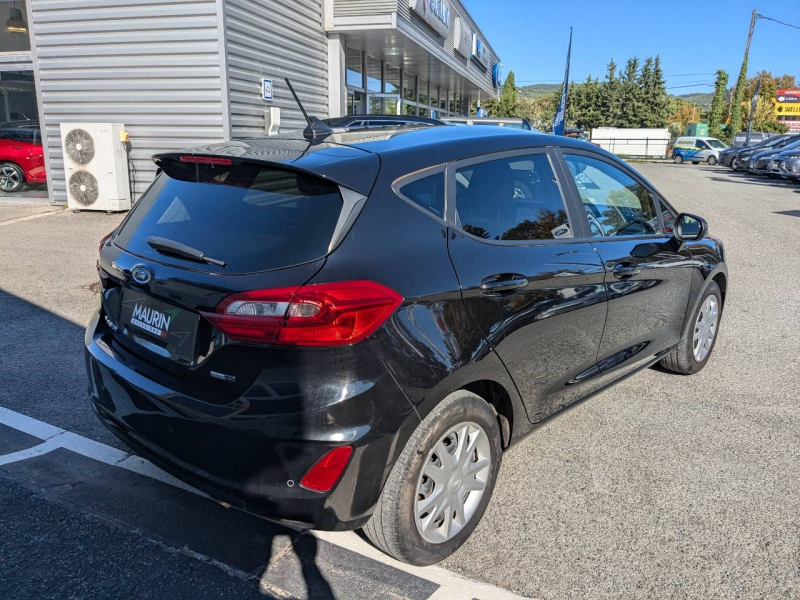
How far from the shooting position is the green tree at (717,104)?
6619 centimetres

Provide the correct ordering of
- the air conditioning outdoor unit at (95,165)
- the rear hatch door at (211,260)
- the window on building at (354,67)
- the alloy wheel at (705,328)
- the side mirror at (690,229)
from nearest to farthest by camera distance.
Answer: the rear hatch door at (211,260)
the side mirror at (690,229)
the alloy wheel at (705,328)
the air conditioning outdoor unit at (95,165)
the window on building at (354,67)

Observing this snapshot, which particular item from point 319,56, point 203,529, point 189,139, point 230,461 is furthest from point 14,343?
point 319,56

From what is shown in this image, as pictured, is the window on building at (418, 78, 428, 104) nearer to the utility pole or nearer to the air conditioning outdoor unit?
the air conditioning outdoor unit

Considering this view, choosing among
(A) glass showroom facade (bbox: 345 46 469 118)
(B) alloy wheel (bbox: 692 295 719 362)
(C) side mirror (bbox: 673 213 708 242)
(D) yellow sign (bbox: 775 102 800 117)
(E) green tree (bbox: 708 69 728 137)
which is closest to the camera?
(C) side mirror (bbox: 673 213 708 242)

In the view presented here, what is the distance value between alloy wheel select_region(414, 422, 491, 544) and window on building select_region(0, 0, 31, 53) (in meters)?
12.7

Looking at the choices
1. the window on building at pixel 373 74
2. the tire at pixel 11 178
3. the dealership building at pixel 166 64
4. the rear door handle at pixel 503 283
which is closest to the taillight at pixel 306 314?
the rear door handle at pixel 503 283

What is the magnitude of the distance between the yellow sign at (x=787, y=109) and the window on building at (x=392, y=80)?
6433 centimetres

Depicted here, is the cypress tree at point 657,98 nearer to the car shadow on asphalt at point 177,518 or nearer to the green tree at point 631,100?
the green tree at point 631,100

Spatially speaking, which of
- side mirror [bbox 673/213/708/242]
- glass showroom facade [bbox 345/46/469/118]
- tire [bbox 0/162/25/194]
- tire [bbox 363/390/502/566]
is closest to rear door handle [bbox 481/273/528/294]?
tire [bbox 363/390/502/566]

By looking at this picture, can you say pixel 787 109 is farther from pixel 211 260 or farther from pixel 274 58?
pixel 211 260

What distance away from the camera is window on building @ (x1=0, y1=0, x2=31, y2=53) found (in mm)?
12000

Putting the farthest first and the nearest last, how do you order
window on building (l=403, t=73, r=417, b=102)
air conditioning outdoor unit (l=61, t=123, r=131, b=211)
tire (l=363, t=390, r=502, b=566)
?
window on building (l=403, t=73, r=417, b=102) < air conditioning outdoor unit (l=61, t=123, r=131, b=211) < tire (l=363, t=390, r=502, b=566)

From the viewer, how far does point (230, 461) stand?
2.36m

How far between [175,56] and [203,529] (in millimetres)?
9862
